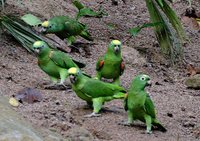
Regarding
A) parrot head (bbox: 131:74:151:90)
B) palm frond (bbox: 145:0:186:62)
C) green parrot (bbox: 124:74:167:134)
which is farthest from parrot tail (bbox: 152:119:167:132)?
palm frond (bbox: 145:0:186:62)

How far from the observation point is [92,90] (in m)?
5.23

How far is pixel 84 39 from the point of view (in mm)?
8125

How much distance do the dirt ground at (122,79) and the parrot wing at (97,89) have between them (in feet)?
0.69

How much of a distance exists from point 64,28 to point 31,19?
1.60 ft

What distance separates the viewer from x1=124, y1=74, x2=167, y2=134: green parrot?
4996 mm

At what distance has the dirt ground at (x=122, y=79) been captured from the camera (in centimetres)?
501

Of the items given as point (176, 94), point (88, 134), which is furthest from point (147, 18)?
point (88, 134)

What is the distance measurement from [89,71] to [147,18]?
2.90 m

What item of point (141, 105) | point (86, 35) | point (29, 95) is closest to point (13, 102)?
point (29, 95)

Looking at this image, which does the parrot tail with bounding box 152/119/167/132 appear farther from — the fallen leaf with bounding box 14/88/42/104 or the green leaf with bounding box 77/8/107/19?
the green leaf with bounding box 77/8/107/19

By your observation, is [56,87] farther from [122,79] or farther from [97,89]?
[122,79]

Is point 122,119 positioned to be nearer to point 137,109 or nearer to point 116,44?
point 137,109

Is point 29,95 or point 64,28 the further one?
point 64,28

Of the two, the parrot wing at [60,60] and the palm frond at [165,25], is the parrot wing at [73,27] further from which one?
the parrot wing at [60,60]
